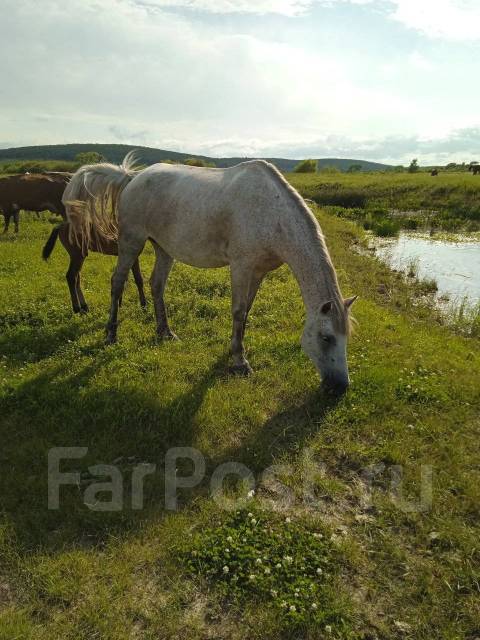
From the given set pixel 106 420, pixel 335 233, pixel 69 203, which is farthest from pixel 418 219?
pixel 106 420

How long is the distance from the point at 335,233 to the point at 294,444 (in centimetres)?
1539

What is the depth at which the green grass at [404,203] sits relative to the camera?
2298 centimetres

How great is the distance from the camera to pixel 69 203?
7.27m

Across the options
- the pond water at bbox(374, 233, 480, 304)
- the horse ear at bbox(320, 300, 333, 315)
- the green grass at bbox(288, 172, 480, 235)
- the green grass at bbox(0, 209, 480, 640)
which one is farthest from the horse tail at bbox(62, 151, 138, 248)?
the green grass at bbox(288, 172, 480, 235)

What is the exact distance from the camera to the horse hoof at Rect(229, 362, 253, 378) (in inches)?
241

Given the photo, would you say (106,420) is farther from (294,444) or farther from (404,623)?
(404,623)

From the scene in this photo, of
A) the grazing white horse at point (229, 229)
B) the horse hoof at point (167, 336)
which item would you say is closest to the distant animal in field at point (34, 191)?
the grazing white horse at point (229, 229)

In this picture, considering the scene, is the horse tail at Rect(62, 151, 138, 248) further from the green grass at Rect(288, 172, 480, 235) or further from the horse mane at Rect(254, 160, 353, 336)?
the green grass at Rect(288, 172, 480, 235)

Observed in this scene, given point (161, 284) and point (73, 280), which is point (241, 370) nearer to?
→ point (161, 284)

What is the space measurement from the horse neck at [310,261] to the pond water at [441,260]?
712cm

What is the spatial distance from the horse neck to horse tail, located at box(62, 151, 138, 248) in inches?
139

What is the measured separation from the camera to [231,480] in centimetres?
426

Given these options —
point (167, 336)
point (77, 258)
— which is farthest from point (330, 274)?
point (77, 258)

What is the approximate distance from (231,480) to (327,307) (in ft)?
6.99
